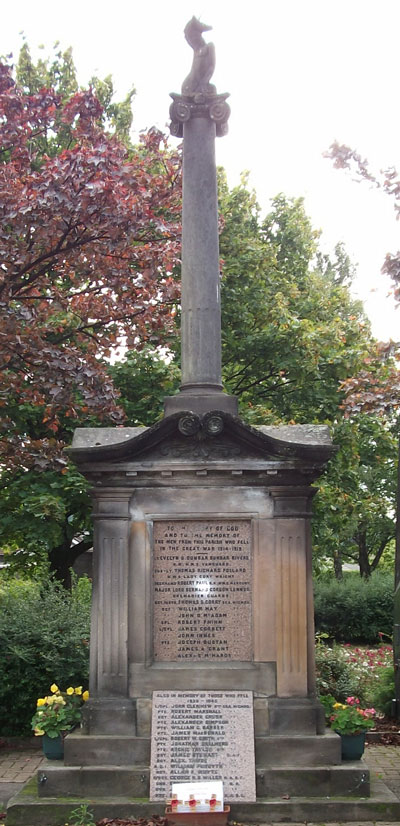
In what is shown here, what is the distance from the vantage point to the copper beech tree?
10.6 meters

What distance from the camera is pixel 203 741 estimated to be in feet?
23.9

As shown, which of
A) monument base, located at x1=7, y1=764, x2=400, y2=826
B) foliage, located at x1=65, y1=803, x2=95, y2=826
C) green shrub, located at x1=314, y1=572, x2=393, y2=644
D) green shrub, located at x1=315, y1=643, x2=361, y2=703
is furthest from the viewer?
green shrub, located at x1=314, y1=572, x2=393, y2=644

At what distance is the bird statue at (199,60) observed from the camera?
29.7 ft

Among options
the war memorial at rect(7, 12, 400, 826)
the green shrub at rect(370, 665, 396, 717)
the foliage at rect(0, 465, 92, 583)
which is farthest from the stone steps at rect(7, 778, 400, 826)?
the foliage at rect(0, 465, 92, 583)

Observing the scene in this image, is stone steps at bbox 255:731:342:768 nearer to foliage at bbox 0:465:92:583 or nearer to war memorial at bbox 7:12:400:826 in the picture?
war memorial at bbox 7:12:400:826

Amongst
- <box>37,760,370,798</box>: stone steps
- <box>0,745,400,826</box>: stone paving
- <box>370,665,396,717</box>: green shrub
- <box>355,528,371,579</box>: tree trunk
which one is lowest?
<box>0,745,400,826</box>: stone paving

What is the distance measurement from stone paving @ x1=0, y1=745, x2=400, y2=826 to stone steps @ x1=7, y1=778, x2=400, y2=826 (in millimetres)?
889

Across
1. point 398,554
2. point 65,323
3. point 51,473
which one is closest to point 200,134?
point 65,323

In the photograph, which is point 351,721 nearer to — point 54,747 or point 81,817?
point 81,817

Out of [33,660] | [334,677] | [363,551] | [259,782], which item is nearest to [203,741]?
[259,782]

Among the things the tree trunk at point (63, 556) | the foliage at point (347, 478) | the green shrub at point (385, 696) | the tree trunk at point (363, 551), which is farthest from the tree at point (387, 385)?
the tree trunk at point (363, 551)

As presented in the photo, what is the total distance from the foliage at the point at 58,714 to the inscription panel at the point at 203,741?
2.94 ft

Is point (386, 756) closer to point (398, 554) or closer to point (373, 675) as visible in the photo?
point (398, 554)

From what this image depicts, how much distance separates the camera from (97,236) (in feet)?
38.0
